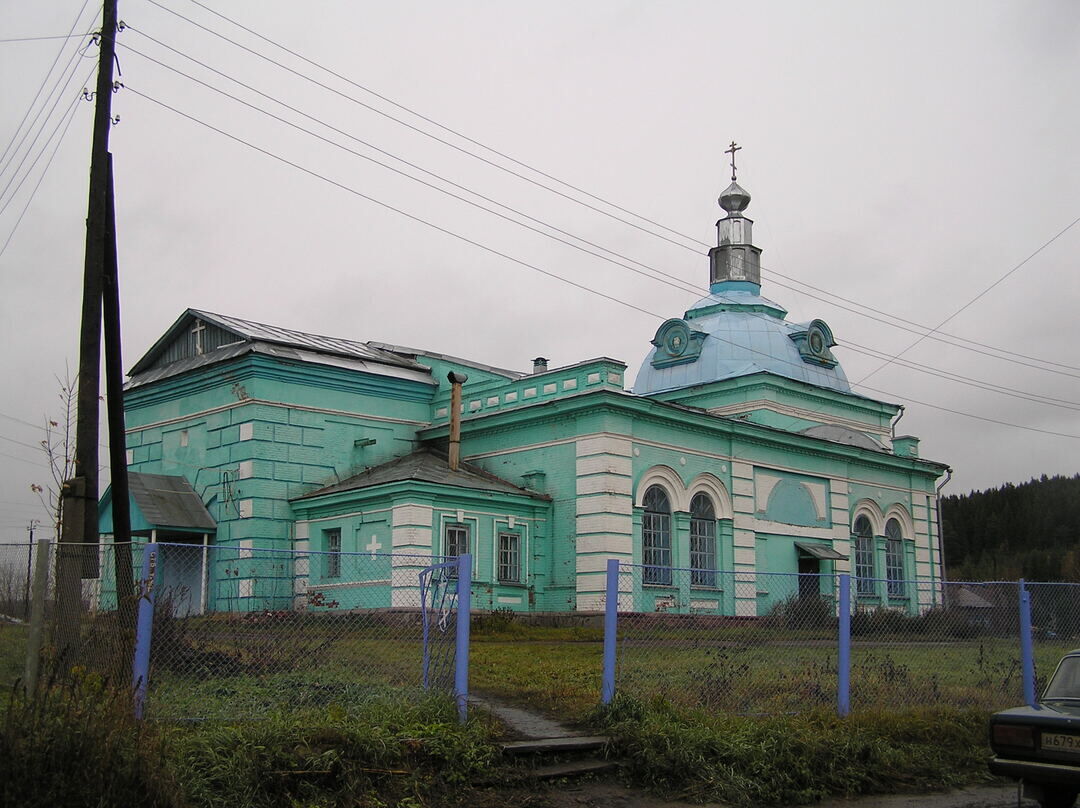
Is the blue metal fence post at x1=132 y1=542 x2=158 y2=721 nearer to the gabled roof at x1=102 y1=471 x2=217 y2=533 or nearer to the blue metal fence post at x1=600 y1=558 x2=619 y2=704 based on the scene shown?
the blue metal fence post at x1=600 y1=558 x2=619 y2=704

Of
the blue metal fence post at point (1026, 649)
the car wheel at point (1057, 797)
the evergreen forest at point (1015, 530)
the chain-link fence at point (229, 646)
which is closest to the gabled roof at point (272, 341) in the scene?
the chain-link fence at point (229, 646)

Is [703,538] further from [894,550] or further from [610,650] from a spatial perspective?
[610,650]

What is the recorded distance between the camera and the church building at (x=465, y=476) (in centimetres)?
2358

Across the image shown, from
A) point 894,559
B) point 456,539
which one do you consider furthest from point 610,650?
point 894,559

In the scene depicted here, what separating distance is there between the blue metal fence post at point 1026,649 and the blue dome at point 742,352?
19.6m

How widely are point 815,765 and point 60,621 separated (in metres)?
7.16

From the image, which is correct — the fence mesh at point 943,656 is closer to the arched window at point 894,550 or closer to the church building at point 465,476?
the church building at point 465,476

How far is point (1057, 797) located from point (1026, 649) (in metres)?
4.73

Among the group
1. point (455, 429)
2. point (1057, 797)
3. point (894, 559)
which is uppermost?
point (455, 429)

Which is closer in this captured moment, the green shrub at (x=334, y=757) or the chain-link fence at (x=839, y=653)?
the green shrub at (x=334, y=757)

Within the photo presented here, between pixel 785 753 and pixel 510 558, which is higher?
pixel 510 558

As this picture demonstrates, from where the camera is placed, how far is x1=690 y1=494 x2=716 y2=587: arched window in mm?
26188

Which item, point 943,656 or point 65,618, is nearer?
point 65,618

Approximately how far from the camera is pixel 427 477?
77.7 ft
